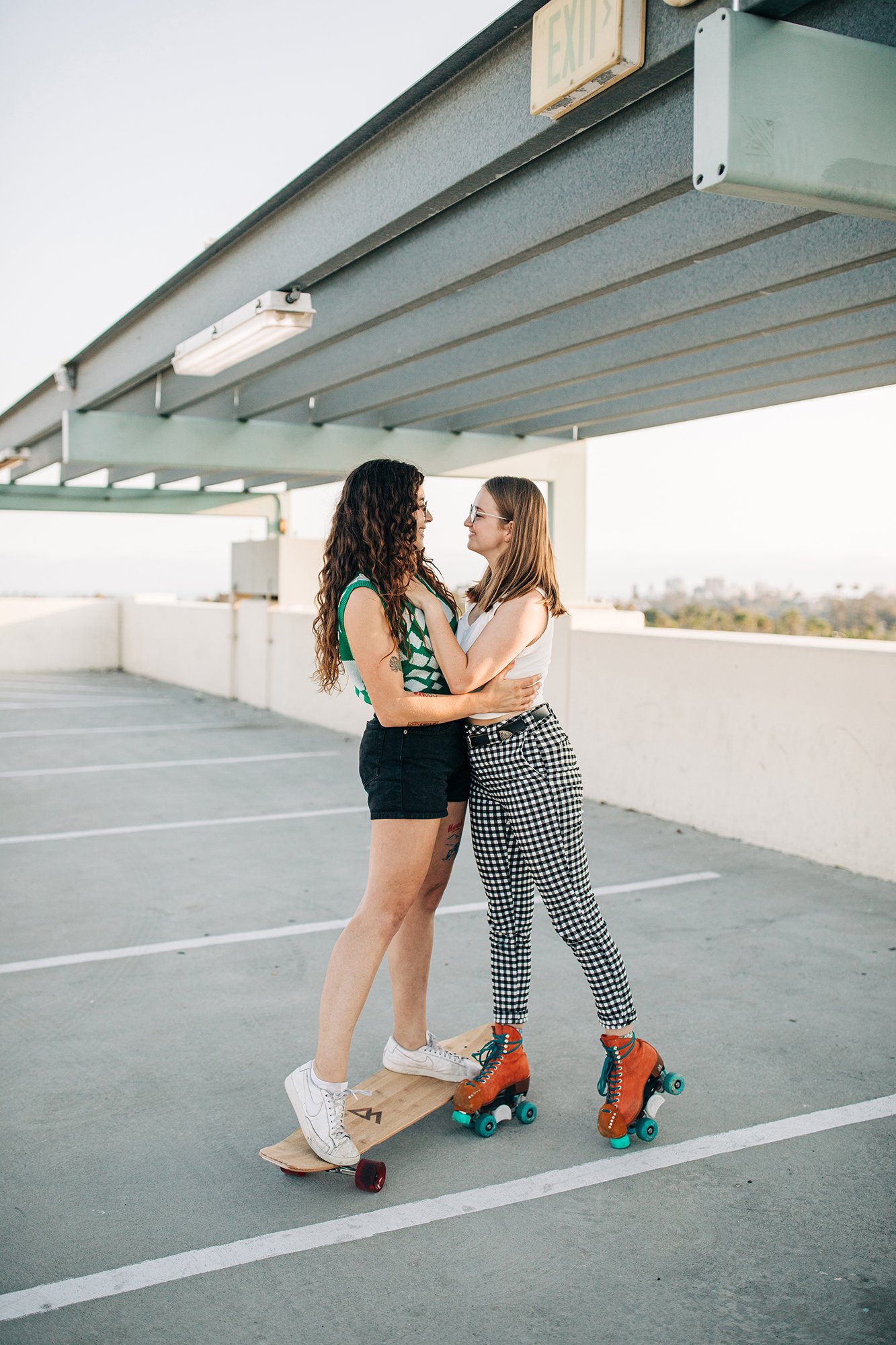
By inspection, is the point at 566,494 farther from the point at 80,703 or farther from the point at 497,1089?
the point at 497,1089

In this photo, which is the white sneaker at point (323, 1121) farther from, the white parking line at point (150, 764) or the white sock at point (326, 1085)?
the white parking line at point (150, 764)

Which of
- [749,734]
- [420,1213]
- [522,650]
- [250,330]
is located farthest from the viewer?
[749,734]

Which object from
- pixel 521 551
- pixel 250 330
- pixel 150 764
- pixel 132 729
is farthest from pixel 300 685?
pixel 521 551

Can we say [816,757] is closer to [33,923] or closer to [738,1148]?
[738,1148]

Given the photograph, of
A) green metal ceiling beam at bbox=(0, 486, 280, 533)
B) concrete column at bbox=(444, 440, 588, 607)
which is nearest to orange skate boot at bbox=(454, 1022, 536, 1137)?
concrete column at bbox=(444, 440, 588, 607)

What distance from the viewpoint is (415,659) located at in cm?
269

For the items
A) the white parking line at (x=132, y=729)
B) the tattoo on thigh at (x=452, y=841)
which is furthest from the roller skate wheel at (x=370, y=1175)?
the white parking line at (x=132, y=729)

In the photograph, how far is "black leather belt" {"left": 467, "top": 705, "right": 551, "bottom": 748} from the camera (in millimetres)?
2777

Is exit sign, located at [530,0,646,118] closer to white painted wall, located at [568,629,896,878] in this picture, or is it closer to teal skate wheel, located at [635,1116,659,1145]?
teal skate wheel, located at [635,1116,659,1145]

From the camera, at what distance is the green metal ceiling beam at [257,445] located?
905 cm

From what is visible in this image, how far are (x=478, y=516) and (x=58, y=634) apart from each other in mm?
17040

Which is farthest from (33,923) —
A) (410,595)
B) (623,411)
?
(623,411)

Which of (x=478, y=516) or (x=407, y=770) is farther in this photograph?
(x=478, y=516)

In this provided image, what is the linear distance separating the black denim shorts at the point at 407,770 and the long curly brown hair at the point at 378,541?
8.6 inches
